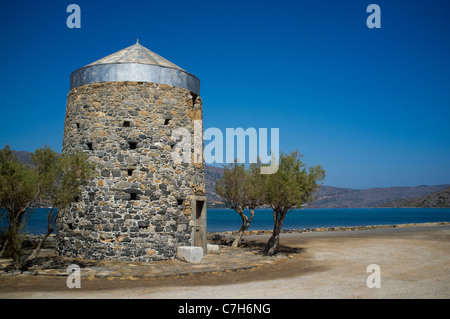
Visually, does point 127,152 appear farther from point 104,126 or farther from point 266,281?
point 266,281

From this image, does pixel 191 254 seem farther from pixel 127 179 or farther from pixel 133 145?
pixel 133 145

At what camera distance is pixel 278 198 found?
53.2 ft

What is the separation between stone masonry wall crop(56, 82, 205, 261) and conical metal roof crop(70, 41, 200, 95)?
0.90 feet

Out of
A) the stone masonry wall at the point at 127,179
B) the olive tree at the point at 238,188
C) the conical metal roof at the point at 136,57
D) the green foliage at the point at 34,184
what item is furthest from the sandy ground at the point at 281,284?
the conical metal roof at the point at 136,57

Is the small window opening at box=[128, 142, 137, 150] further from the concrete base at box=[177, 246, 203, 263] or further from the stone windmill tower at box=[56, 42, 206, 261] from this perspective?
the concrete base at box=[177, 246, 203, 263]

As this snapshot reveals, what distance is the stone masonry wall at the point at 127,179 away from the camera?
14.4 meters

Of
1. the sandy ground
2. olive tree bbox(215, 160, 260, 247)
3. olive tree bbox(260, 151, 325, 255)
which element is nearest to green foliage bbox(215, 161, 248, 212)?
olive tree bbox(215, 160, 260, 247)

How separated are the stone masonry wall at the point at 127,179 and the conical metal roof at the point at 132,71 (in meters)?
0.28

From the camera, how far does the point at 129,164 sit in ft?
47.9

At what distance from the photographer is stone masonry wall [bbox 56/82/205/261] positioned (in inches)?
565

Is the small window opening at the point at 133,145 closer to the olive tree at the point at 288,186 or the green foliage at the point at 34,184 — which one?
the green foliage at the point at 34,184

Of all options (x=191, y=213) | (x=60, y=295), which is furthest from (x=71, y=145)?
(x=60, y=295)

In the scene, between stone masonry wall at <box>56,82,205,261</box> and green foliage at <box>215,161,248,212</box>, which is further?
green foliage at <box>215,161,248,212</box>
